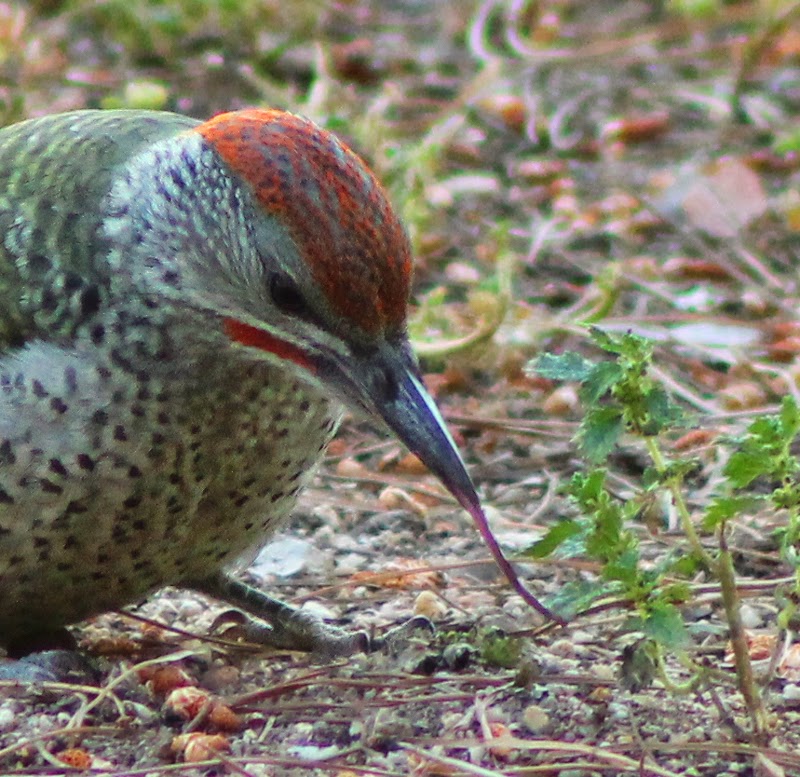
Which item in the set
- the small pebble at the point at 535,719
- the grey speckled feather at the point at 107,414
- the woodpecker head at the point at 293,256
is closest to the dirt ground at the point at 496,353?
the small pebble at the point at 535,719

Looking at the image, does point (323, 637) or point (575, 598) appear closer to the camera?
point (575, 598)

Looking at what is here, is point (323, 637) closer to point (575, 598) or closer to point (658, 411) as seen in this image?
point (575, 598)

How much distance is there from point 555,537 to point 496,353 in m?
2.31

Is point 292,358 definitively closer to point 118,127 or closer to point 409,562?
point 118,127

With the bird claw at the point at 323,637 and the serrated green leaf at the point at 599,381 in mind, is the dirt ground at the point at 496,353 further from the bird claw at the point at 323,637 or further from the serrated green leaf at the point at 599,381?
the serrated green leaf at the point at 599,381

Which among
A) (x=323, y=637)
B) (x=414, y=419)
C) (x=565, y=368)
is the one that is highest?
(x=565, y=368)

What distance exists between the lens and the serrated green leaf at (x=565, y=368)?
251cm

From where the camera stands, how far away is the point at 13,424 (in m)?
2.88

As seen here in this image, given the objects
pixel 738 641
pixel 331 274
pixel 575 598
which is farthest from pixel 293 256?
pixel 738 641

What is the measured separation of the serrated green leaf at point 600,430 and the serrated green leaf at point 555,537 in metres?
0.11

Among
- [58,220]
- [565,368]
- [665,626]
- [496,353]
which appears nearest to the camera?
[665,626]

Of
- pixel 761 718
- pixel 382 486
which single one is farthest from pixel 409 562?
pixel 761 718

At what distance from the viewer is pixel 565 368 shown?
99.0 inches

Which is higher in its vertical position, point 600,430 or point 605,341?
point 605,341
